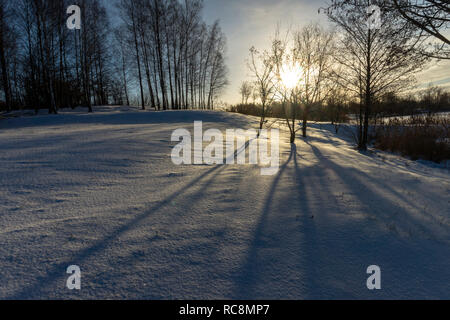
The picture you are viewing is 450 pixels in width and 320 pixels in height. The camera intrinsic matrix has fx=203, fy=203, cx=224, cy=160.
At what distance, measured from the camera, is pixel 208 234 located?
1.69 meters

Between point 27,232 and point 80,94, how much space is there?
2897cm

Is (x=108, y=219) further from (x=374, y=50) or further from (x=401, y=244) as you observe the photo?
(x=374, y=50)

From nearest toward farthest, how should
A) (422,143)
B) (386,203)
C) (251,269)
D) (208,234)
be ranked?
(251,269)
(208,234)
(386,203)
(422,143)

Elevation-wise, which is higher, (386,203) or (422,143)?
(422,143)

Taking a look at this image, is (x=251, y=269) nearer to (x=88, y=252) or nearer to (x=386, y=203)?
(x=88, y=252)

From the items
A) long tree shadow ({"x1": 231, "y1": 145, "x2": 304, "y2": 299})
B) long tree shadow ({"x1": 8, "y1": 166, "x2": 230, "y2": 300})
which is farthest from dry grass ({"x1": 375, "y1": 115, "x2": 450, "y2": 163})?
long tree shadow ({"x1": 8, "y1": 166, "x2": 230, "y2": 300})

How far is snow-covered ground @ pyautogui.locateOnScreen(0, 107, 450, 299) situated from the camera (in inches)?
47.3

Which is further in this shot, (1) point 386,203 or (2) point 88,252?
(1) point 386,203

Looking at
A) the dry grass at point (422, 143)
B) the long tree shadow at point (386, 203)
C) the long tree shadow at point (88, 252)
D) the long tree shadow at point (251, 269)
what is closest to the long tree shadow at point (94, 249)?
the long tree shadow at point (88, 252)

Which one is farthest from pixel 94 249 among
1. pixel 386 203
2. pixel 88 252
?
pixel 386 203

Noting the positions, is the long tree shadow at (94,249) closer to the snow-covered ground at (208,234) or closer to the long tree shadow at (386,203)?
the snow-covered ground at (208,234)

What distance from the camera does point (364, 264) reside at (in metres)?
1.42

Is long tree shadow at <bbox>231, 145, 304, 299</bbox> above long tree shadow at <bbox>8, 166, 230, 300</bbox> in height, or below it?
below

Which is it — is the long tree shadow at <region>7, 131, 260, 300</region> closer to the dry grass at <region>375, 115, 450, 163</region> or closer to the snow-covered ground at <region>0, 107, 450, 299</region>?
the snow-covered ground at <region>0, 107, 450, 299</region>
